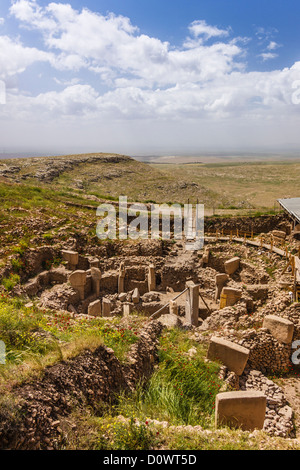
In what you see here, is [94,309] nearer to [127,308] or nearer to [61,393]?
[127,308]

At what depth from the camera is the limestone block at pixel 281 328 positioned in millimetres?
9734

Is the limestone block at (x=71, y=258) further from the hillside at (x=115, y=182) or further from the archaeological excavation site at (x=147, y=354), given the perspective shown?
the hillside at (x=115, y=182)

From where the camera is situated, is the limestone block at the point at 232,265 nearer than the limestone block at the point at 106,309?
No

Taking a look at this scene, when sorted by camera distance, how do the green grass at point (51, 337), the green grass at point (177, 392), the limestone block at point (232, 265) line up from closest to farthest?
1. the green grass at point (177, 392)
2. the green grass at point (51, 337)
3. the limestone block at point (232, 265)

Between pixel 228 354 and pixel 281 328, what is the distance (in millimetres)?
2604

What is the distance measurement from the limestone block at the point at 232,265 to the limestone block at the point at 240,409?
39.4 ft

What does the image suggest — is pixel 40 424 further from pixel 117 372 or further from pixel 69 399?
pixel 117 372

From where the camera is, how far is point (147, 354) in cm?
763

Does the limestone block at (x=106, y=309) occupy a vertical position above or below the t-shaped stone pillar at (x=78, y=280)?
below

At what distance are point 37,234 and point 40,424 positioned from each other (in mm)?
16043

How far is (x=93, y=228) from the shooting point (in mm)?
21938
